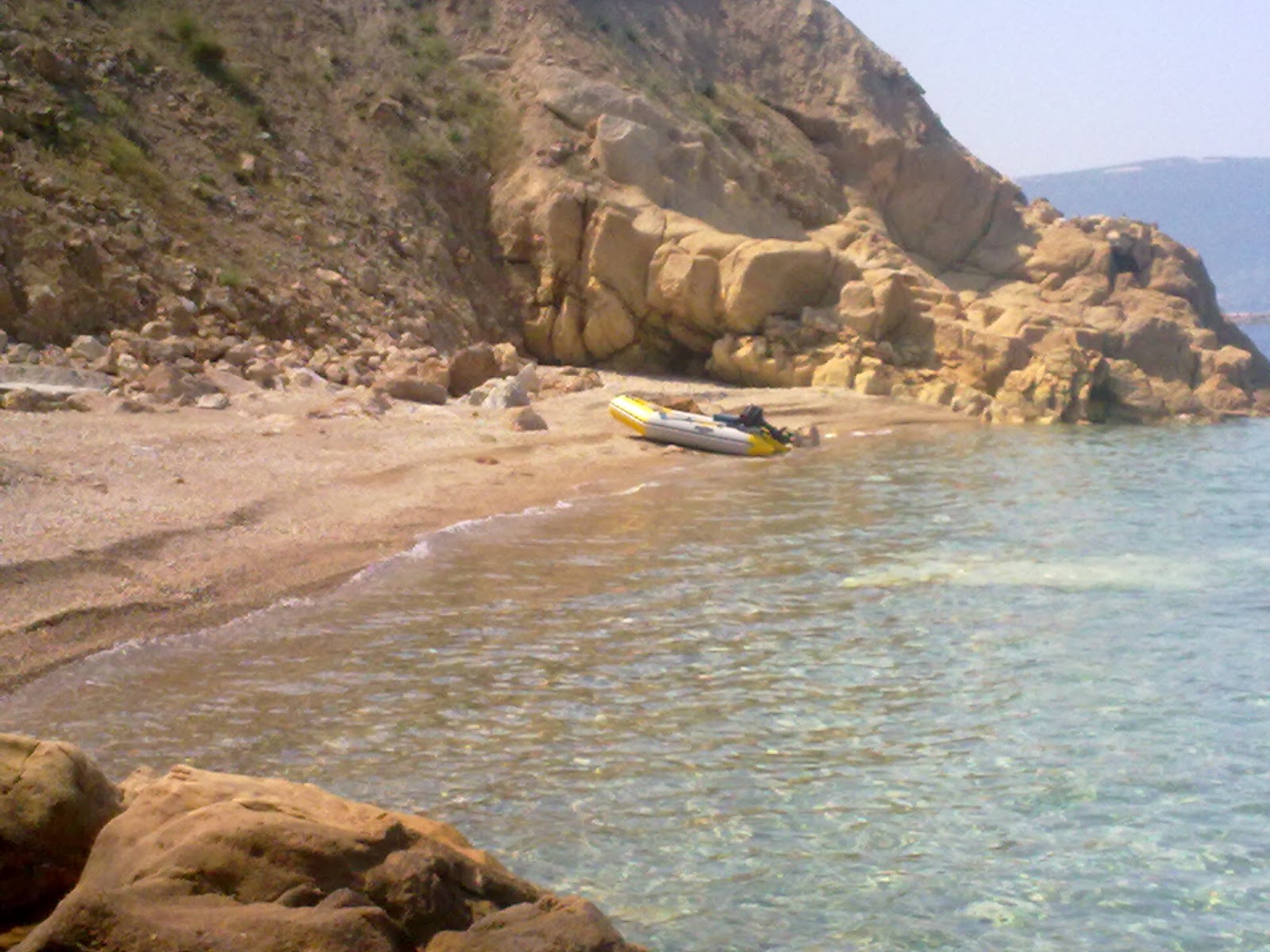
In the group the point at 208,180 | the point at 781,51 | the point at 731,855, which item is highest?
the point at 781,51

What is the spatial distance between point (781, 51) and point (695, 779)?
29.3 meters

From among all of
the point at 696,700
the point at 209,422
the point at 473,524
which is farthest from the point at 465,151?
the point at 696,700

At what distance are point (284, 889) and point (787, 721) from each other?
163 inches

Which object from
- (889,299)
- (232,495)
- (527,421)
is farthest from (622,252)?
(232,495)

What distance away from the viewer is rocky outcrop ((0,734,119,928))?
11.7ft

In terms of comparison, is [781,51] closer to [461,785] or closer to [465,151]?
[465,151]

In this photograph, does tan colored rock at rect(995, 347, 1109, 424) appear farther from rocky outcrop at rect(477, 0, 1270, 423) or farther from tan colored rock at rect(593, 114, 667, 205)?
tan colored rock at rect(593, 114, 667, 205)

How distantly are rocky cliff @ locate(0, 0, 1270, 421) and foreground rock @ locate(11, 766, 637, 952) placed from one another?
40.3 ft

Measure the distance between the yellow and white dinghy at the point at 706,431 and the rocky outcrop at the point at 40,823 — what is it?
14430mm

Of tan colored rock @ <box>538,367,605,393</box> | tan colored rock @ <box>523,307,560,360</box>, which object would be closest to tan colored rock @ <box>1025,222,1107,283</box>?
tan colored rock @ <box>523,307,560,360</box>

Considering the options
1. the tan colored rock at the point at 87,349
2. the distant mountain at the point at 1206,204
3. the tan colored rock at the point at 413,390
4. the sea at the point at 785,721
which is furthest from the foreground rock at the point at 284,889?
the distant mountain at the point at 1206,204

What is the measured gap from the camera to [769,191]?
92.5 ft

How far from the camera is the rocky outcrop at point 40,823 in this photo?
355cm

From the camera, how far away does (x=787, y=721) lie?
7160 mm
